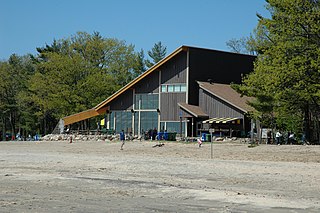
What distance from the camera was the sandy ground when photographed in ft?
47.9

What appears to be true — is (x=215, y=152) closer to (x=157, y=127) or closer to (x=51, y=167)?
(x=51, y=167)

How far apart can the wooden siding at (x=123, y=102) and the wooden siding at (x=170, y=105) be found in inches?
188

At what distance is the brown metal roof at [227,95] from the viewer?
52.0 meters

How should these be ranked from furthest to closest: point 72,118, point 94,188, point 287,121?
point 72,118 < point 287,121 < point 94,188

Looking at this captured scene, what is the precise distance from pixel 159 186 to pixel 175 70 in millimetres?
39400

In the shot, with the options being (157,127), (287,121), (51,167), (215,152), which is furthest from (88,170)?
(157,127)

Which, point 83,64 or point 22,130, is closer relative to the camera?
point 83,64

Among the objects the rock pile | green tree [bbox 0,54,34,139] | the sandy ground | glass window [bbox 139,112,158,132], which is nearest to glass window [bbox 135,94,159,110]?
glass window [bbox 139,112,158,132]

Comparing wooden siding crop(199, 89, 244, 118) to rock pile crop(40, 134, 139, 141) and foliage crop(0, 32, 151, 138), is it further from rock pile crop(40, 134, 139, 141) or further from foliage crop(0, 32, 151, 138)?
foliage crop(0, 32, 151, 138)

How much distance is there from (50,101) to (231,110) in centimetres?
3160

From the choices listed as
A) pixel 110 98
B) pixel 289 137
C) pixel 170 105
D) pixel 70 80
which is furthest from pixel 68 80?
pixel 289 137

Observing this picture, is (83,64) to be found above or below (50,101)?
above

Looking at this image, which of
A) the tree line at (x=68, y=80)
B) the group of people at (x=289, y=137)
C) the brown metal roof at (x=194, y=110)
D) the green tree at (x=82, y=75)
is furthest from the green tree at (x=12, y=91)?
the group of people at (x=289, y=137)

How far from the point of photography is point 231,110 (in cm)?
5272
